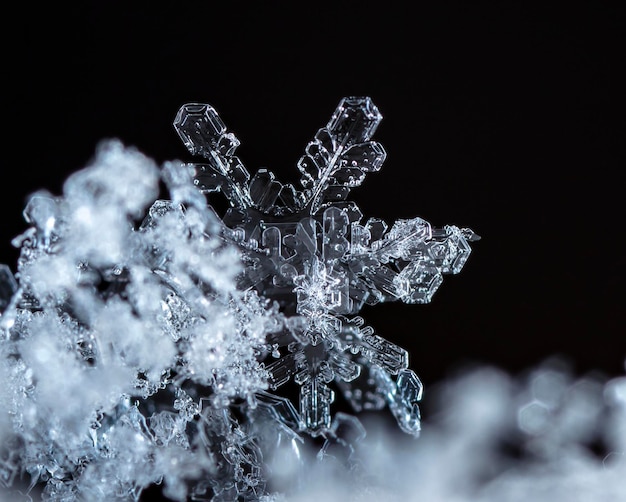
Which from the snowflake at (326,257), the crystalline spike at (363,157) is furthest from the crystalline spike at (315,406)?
the crystalline spike at (363,157)

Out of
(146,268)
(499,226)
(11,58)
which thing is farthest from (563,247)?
(11,58)

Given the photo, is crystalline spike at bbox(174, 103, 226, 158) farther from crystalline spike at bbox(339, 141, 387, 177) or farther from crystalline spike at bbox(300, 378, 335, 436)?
crystalline spike at bbox(300, 378, 335, 436)

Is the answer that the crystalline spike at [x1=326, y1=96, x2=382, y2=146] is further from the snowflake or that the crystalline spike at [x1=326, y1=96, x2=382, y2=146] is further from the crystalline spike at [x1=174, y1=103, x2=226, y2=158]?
the crystalline spike at [x1=174, y1=103, x2=226, y2=158]

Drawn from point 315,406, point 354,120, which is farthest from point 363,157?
point 315,406

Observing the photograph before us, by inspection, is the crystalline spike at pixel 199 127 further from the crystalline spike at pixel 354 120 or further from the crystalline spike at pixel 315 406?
the crystalline spike at pixel 315 406

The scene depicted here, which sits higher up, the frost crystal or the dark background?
the dark background

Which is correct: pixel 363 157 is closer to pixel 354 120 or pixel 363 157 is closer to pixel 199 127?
pixel 354 120

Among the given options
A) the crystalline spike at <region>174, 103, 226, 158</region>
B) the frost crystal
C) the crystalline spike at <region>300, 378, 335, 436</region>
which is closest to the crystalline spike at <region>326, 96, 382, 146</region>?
the frost crystal

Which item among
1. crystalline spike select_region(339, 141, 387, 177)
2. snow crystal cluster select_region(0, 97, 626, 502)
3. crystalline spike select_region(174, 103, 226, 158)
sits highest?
crystalline spike select_region(339, 141, 387, 177)
